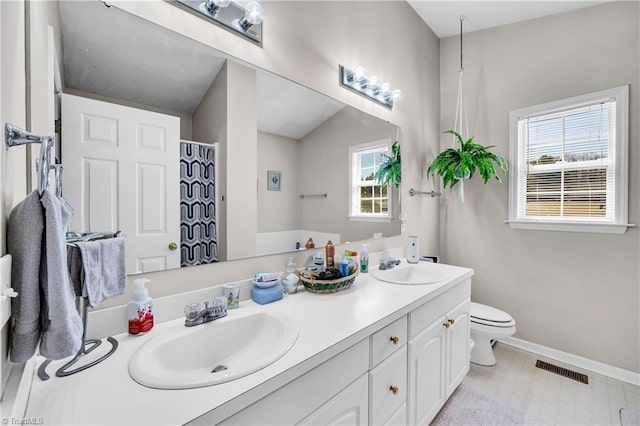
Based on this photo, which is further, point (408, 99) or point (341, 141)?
point (408, 99)

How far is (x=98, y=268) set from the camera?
0.70m

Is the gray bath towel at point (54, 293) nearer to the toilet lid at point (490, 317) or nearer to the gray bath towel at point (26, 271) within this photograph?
the gray bath towel at point (26, 271)

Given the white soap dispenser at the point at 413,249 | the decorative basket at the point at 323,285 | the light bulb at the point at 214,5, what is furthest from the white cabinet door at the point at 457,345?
the light bulb at the point at 214,5

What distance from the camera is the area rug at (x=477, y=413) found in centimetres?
162

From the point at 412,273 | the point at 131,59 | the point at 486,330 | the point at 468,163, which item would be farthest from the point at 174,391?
the point at 468,163

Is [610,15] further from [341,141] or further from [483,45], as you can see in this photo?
[341,141]

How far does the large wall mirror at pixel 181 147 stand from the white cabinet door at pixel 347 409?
681 millimetres

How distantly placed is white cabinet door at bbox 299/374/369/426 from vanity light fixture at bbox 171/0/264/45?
1492 millimetres

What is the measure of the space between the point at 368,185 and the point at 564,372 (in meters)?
1.99

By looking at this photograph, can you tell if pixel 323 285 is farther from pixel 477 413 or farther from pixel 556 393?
pixel 556 393

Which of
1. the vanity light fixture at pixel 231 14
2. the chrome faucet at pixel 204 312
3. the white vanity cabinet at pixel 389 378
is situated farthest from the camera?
the vanity light fixture at pixel 231 14

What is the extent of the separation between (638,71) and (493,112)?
0.86m

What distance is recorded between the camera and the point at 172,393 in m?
0.65


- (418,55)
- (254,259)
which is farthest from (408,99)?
(254,259)
